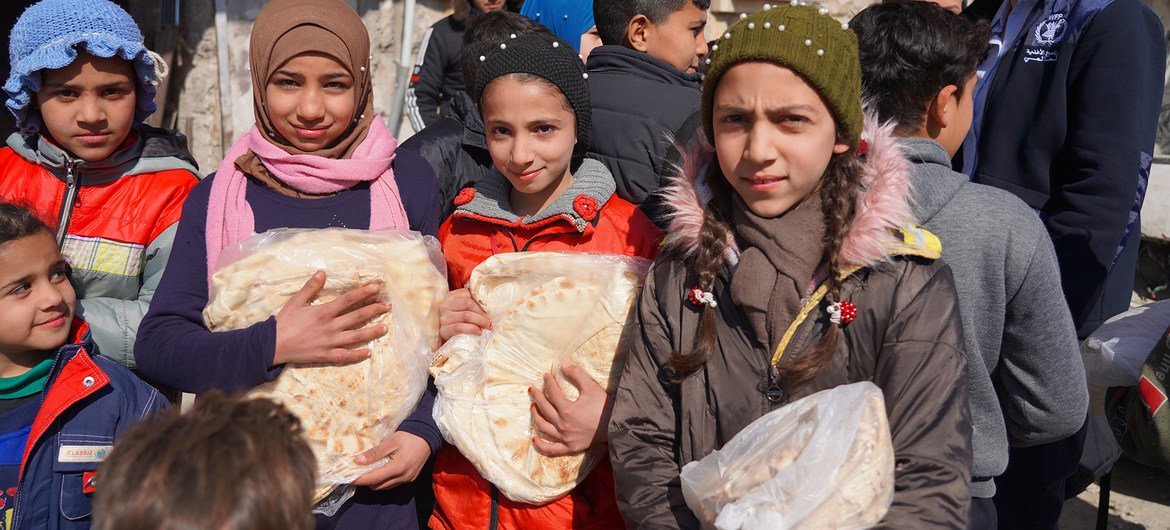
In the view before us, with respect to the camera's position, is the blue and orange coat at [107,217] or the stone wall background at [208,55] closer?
the blue and orange coat at [107,217]

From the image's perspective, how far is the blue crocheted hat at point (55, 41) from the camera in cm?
238

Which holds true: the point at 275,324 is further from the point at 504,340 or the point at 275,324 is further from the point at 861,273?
the point at 861,273

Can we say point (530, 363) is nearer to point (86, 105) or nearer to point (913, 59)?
point (913, 59)

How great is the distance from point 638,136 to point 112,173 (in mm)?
1565

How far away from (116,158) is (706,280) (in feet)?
5.92

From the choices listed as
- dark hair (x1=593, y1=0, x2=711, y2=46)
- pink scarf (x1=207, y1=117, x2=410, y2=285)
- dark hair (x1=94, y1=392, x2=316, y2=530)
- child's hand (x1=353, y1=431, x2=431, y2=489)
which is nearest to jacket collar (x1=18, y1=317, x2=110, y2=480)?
pink scarf (x1=207, y1=117, x2=410, y2=285)

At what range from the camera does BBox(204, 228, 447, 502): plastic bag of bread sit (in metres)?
2.01

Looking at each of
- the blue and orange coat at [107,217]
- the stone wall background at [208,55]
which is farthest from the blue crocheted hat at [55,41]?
the stone wall background at [208,55]

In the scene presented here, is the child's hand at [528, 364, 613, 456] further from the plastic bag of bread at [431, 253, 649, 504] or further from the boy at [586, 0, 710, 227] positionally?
the boy at [586, 0, 710, 227]

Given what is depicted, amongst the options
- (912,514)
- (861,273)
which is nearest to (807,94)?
(861,273)

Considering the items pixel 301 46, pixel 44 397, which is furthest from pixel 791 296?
pixel 44 397

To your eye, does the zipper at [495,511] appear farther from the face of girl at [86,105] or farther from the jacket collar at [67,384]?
the face of girl at [86,105]

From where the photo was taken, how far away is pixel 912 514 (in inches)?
60.8

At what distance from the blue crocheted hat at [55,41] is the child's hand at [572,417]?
5.18 ft
